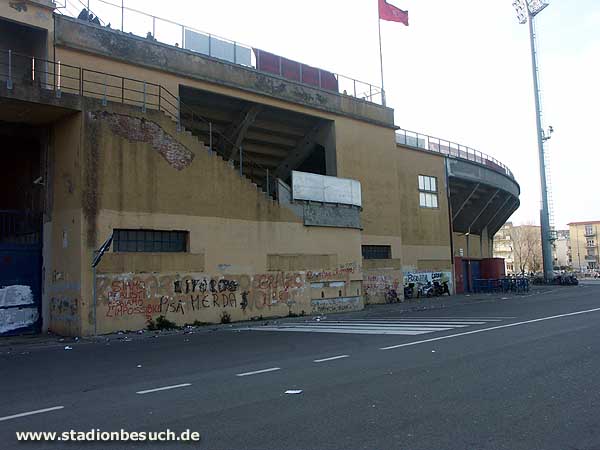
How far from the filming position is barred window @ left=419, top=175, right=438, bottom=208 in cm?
3684

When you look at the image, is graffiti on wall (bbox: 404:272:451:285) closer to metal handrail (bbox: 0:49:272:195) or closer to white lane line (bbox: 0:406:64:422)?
metal handrail (bbox: 0:49:272:195)

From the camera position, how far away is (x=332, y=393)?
7.36 meters

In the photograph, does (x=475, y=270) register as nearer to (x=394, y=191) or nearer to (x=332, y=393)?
(x=394, y=191)

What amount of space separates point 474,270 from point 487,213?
25.2ft

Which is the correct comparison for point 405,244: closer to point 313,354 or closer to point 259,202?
point 259,202

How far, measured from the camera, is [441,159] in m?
38.5

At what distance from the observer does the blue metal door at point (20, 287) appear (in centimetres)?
1773

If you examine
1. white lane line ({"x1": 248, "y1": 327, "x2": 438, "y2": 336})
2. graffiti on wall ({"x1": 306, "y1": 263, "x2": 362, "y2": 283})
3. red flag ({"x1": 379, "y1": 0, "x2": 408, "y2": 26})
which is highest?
red flag ({"x1": 379, "y1": 0, "x2": 408, "y2": 26})

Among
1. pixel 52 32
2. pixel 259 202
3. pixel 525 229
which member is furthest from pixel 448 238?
pixel 525 229

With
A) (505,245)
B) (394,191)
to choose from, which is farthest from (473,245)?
(505,245)

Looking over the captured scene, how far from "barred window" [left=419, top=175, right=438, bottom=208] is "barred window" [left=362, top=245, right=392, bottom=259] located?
668cm

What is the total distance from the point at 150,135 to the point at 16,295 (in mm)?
7087

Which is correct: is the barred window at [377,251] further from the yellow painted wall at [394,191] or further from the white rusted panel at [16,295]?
the white rusted panel at [16,295]

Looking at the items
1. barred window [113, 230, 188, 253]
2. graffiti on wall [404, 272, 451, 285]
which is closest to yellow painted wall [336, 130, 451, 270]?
graffiti on wall [404, 272, 451, 285]
